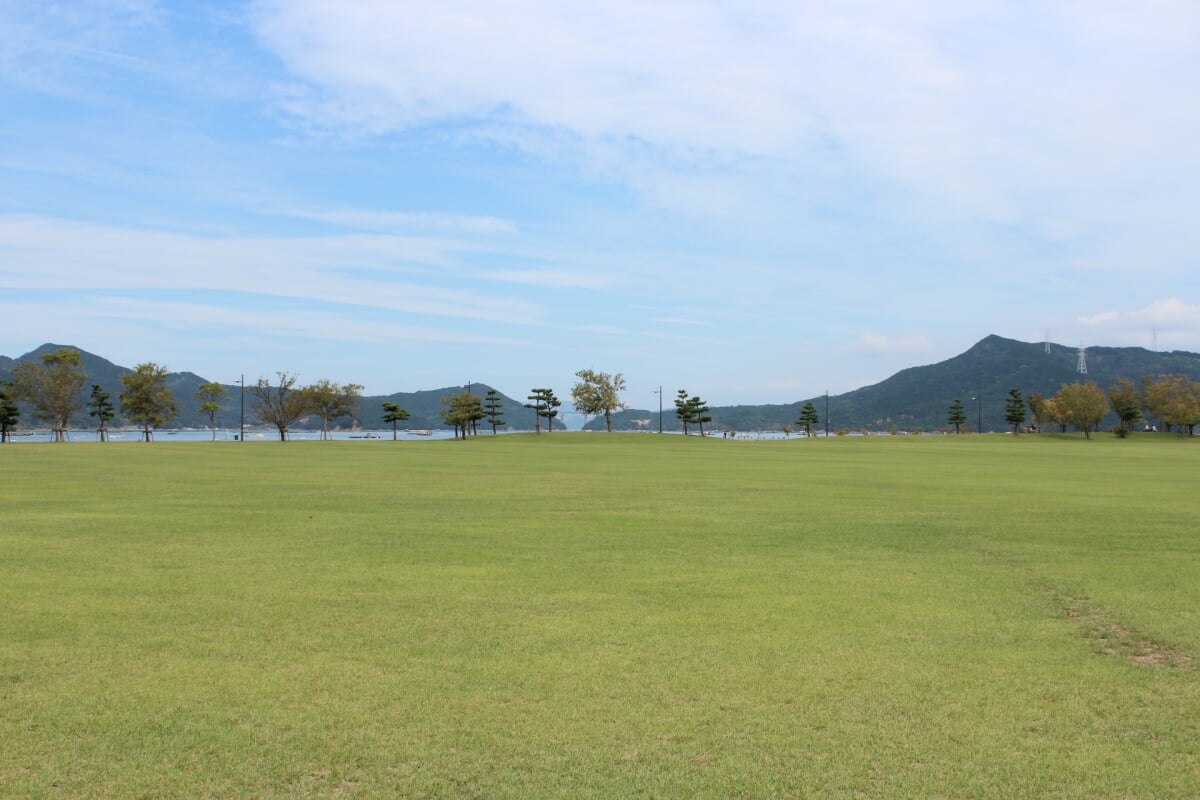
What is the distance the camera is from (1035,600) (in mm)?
7984

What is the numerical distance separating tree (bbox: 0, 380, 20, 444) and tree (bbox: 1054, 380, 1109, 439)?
90154 mm

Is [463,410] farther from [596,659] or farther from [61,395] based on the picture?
[596,659]

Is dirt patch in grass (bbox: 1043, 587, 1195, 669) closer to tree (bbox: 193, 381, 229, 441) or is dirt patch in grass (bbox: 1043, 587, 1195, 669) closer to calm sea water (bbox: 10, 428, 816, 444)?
calm sea water (bbox: 10, 428, 816, 444)

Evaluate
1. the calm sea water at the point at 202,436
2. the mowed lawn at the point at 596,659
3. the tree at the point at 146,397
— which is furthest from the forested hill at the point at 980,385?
the mowed lawn at the point at 596,659

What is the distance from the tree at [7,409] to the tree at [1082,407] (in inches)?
3549

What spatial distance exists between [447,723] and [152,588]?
4.73 meters

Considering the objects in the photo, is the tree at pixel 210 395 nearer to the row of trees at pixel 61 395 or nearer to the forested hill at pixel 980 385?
the row of trees at pixel 61 395

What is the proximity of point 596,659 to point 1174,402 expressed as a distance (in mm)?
94101

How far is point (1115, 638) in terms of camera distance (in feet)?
21.9

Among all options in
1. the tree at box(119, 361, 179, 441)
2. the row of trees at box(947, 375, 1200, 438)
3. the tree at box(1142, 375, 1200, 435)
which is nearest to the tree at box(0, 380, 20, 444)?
the tree at box(119, 361, 179, 441)

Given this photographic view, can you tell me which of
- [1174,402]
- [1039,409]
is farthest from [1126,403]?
[1039,409]

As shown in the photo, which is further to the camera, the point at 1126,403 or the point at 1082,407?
the point at 1126,403

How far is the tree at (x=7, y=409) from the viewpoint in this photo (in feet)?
209

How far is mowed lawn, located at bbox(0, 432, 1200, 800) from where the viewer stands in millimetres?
4270
